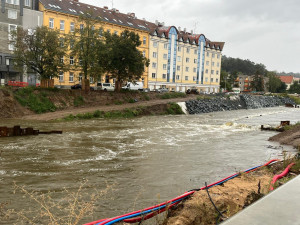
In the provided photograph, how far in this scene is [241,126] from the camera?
27.3m

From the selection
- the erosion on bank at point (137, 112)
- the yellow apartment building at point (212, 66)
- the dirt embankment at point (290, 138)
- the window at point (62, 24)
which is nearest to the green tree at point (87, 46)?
the erosion on bank at point (137, 112)

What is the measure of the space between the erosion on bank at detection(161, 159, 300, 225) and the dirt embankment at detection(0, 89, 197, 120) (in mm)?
23174

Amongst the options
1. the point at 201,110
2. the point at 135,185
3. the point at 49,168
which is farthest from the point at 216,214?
the point at 201,110

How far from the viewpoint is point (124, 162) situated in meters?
12.9

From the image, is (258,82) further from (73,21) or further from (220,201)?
(220,201)

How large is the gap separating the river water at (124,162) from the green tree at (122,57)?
62.4 feet

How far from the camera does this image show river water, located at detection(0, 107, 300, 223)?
29.0ft

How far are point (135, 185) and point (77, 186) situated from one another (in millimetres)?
1980

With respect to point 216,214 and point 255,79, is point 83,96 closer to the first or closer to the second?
point 216,214

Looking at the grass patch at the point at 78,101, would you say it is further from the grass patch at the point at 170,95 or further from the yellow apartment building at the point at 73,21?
the grass patch at the point at 170,95

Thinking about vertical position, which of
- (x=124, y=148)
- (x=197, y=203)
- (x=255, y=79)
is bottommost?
(x=124, y=148)

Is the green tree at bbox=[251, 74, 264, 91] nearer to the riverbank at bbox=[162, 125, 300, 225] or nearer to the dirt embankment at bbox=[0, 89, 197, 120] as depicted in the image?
the dirt embankment at bbox=[0, 89, 197, 120]

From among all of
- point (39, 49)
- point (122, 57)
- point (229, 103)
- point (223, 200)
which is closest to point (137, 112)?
point (122, 57)

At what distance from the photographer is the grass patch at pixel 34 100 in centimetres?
3088
